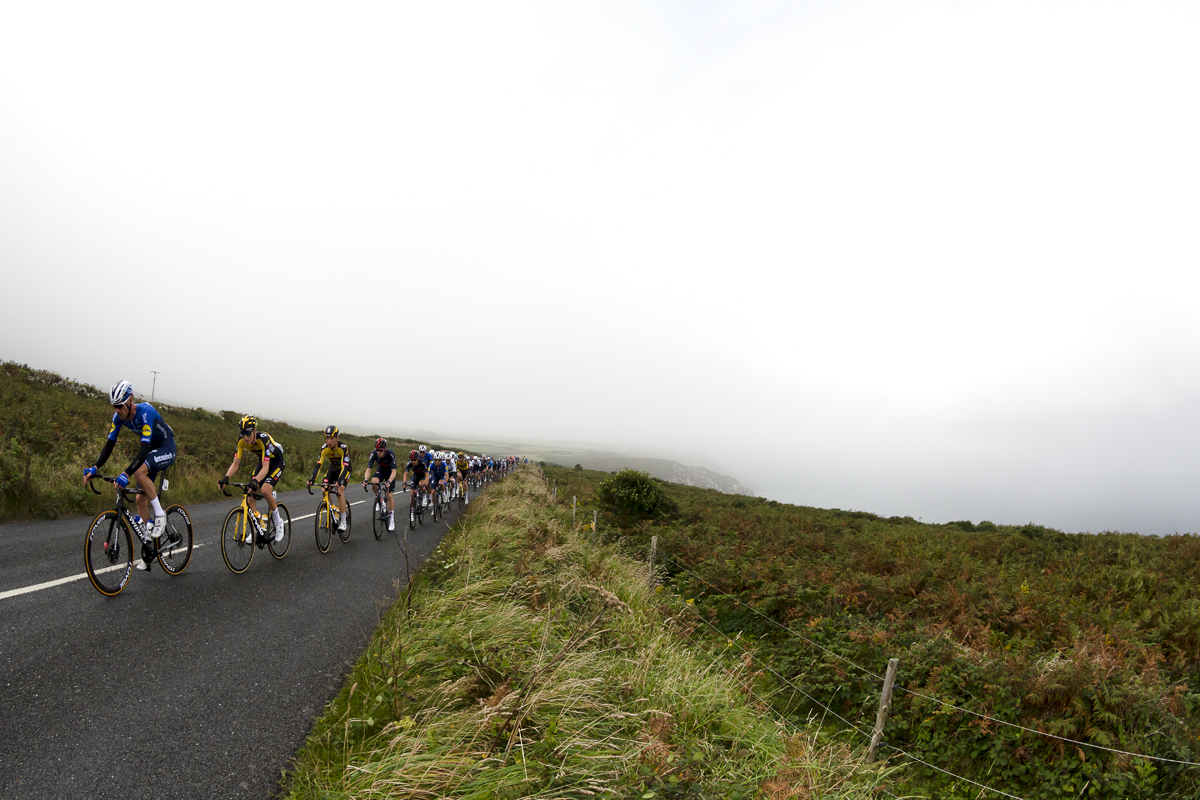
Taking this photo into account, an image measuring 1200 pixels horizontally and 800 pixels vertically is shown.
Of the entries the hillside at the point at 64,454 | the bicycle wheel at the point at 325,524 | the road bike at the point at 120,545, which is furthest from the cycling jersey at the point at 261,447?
the hillside at the point at 64,454

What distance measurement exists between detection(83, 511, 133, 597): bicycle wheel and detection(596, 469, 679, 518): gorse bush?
10344mm

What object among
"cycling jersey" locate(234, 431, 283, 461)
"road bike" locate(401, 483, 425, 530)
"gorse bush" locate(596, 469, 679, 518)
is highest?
"cycling jersey" locate(234, 431, 283, 461)

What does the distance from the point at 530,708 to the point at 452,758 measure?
0.59 metres

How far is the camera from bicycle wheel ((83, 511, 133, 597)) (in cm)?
565

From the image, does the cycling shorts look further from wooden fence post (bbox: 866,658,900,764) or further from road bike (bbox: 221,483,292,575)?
wooden fence post (bbox: 866,658,900,764)

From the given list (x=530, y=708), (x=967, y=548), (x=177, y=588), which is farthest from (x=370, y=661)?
(x=967, y=548)

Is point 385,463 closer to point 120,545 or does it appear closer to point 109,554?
point 120,545

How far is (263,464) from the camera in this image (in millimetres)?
7727

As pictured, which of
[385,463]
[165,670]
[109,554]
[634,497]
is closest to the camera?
[165,670]

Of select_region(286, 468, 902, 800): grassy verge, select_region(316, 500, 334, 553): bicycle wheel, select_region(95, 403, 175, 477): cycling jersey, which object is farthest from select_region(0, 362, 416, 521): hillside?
select_region(286, 468, 902, 800): grassy verge

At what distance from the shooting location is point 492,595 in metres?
5.88

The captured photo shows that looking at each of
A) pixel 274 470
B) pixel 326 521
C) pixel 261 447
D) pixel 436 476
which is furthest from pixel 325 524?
pixel 436 476

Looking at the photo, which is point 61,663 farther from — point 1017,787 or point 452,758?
point 1017,787

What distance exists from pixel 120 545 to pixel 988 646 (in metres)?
10.9
